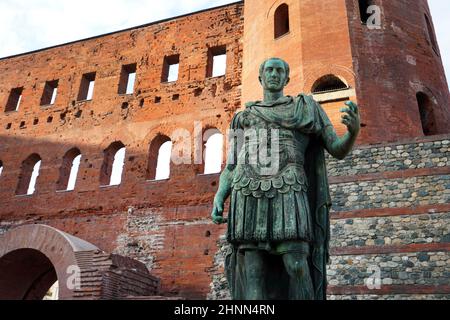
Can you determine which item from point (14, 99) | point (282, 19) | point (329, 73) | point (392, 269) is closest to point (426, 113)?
point (329, 73)

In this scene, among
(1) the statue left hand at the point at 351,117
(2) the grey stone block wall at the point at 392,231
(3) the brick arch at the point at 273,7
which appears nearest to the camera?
(1) the statue left hand at the point at 351,117

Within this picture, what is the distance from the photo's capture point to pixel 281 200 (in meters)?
2.79

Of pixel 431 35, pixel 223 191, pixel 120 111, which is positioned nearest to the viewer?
pixel 223 191

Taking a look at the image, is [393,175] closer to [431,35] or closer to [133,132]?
[431,35]

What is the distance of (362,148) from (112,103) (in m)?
9.66

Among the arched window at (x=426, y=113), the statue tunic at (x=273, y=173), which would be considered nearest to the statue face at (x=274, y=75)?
the statue tunic at (x=273, y=173)

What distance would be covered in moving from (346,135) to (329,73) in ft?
28.0

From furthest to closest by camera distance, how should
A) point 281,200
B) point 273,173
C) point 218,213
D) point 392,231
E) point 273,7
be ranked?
point 273,7
point 392,231
point 218,213
point 273,173
point 281,200

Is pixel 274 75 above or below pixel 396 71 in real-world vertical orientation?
below

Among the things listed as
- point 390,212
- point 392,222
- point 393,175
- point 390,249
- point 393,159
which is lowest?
point 390,249

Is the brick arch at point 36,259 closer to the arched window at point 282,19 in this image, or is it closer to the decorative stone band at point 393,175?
the decorative stone band at point 393,175

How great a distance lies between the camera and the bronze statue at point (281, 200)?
2.72m
